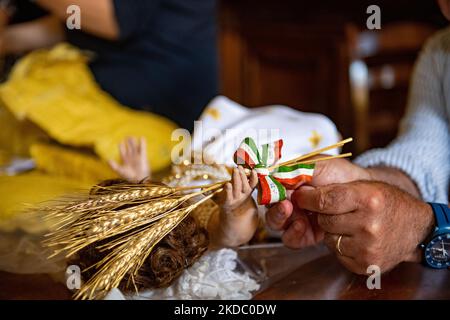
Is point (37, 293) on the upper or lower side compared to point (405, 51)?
lower

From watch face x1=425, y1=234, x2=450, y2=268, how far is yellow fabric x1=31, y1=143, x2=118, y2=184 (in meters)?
0.64

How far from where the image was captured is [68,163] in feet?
3.88

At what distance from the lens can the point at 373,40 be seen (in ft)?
7.24

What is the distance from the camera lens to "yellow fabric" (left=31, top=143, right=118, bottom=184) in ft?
3.73

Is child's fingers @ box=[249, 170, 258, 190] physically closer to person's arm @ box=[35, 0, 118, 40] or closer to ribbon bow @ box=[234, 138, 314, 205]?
ribbon bow @ box=[234, 138, 314, 205]

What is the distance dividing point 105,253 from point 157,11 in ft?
2.94

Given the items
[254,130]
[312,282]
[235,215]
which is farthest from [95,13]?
[312,282]

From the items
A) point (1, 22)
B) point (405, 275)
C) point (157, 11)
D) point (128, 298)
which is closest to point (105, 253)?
point (128, 298)

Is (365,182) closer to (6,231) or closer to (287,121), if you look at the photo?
(287,121)

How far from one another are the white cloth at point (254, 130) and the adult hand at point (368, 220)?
221mm

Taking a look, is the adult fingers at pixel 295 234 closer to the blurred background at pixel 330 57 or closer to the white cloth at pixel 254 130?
the white cloth at pixel 254 130

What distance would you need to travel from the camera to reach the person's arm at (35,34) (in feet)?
5.34

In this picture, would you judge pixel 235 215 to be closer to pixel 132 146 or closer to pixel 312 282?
pixel 312 282

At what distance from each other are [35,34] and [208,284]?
1.22 metres
